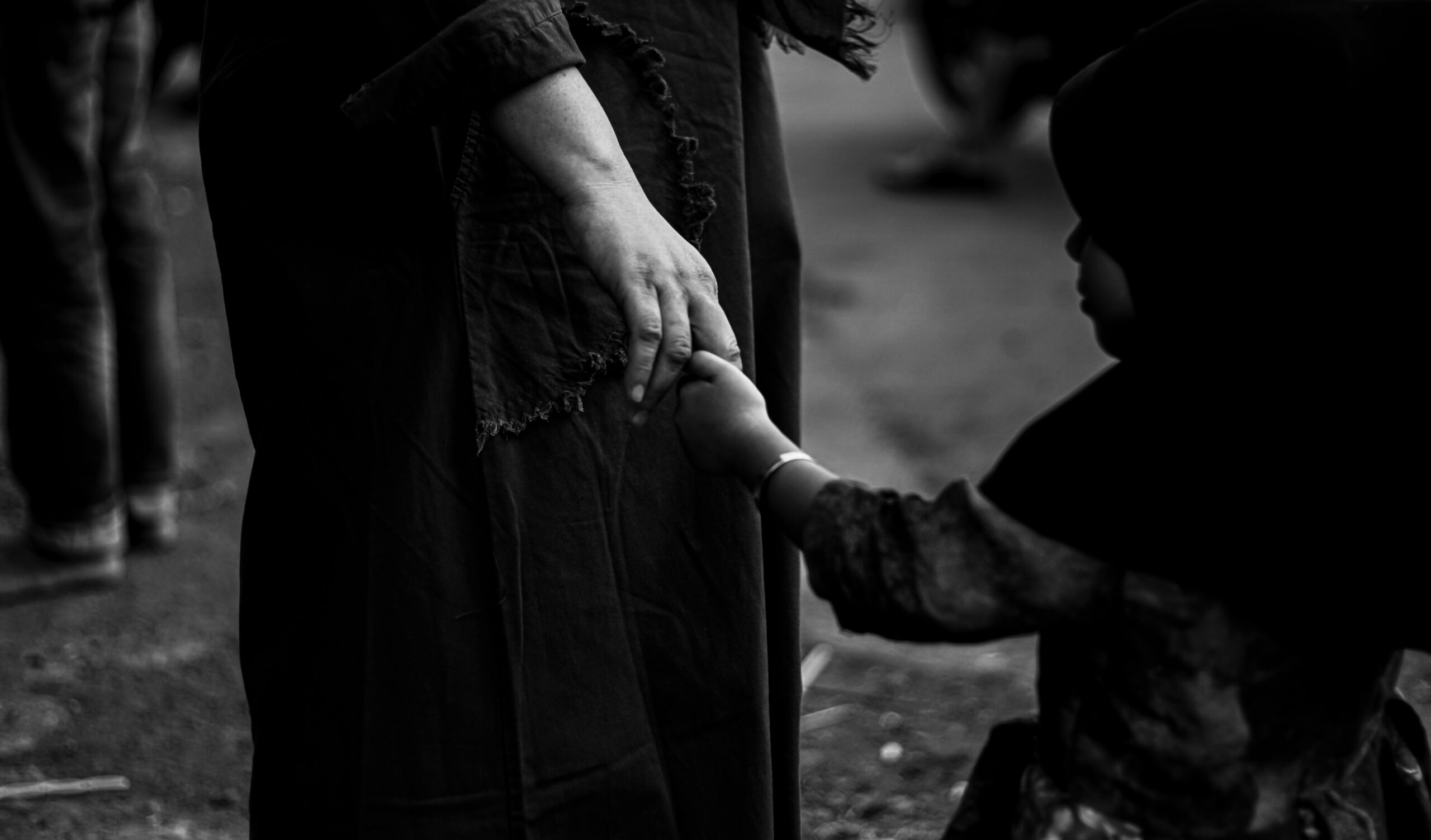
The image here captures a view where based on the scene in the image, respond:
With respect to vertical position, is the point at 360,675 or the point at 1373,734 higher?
the point at 360,675

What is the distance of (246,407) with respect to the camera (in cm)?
166

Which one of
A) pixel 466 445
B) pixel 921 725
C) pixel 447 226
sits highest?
pixel 447 226

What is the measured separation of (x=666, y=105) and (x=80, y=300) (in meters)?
2.02

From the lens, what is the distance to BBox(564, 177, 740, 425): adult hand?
1.39 meters

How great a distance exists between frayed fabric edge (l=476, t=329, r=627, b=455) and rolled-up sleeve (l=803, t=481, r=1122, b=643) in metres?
Answer: 0.31

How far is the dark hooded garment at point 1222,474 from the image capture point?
4.14 ft

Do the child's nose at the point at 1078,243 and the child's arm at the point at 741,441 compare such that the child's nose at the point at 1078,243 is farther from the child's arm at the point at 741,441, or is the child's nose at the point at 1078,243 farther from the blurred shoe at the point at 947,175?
the blurred shoe at the point at 947,175

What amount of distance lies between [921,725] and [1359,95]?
72.4 inches

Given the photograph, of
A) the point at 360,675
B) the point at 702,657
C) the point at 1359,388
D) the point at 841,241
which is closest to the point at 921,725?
the point at 702,657

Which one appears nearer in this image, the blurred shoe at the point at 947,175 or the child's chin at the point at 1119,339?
the child's chin at the point at 1119,339

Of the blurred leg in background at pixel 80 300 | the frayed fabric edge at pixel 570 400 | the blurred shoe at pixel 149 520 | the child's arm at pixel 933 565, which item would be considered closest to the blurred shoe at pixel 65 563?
the blurred leg in background at pixel 80 300

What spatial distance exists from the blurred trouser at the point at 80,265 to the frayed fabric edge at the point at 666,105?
1835 mm

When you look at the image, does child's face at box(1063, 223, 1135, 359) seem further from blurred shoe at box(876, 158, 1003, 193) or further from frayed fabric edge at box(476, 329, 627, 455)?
blurred shoe at box(876, 158, 1003, 193)

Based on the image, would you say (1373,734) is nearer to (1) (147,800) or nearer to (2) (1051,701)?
(2) (1051,701)
